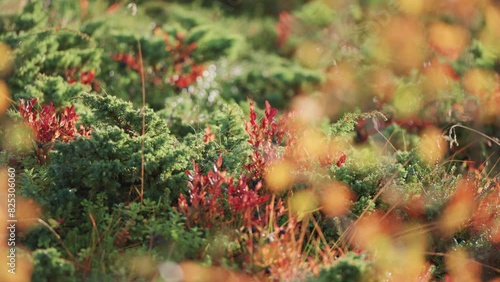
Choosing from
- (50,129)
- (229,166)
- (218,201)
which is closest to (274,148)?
(229,166)

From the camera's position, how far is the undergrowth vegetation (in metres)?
3.41

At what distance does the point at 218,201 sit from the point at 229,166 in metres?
0.31

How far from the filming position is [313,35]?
7.54 metres

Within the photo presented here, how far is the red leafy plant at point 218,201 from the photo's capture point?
11.6 feet

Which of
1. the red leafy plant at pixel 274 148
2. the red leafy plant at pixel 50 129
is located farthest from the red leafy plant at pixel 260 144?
the red leafy plant at pixel 50 129

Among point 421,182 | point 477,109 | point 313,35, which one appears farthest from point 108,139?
point 313,35

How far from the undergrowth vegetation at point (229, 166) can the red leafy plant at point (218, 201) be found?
0.01m

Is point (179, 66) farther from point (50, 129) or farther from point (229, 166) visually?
point (229, 166)

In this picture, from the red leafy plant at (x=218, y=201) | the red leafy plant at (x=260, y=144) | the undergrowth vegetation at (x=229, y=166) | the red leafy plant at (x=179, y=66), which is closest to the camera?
the undergrowth vegetation at (x=229, y=166)

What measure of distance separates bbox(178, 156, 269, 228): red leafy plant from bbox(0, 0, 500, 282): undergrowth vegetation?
0.5 inches

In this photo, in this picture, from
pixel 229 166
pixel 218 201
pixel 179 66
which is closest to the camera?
pixel 218 201

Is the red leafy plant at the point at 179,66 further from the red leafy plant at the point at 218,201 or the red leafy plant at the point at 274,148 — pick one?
the red leafy plant at the point at 218,201

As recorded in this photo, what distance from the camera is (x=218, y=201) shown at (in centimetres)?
373

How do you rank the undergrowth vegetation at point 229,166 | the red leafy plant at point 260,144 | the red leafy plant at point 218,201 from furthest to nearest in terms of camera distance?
the red leafy plant at point 260,144
the red leafy plant at point 218,201
the undergrowth vegetation at point 229,166
